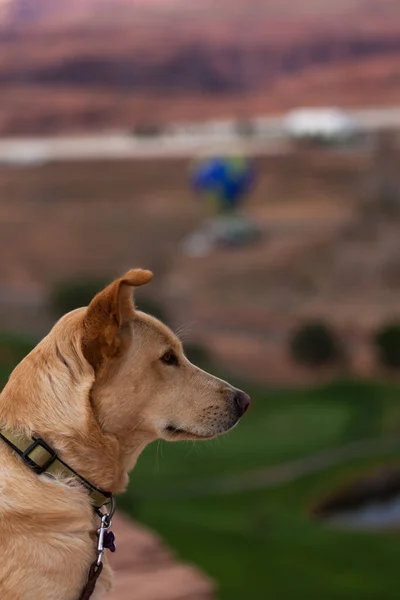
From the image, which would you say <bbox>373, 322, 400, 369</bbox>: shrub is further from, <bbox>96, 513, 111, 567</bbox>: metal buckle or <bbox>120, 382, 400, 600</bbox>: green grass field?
<bbox>96, 513, 111, 567</bbox>: metal buckle

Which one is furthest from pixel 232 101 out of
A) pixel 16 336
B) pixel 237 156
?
pixel 16 336

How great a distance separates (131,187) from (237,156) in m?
5.62

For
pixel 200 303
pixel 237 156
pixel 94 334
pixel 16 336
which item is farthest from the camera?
pixel 237 156

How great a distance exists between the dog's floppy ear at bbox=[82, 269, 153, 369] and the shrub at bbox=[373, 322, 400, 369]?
20477 millimetres

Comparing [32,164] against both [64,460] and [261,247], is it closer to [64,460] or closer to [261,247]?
[261,247]

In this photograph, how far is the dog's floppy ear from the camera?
154 inches

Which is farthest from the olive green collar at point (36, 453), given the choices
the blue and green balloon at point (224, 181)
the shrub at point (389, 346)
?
the blue and green balloon at point (224, 181)

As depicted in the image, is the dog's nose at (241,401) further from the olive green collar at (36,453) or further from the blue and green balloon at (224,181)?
the blue and green balloon at (224,181)

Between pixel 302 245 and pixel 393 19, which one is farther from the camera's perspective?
pixel 393 19

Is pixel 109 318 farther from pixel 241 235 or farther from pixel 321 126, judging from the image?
pixel 321 126

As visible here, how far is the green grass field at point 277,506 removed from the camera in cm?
1235

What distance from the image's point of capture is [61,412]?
401cm

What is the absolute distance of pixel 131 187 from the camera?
155ft

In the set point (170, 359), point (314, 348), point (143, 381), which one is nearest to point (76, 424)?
point (143, 381)
